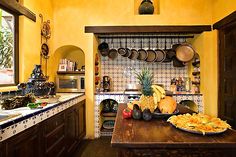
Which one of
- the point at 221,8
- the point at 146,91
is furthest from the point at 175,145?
the point at 221,8

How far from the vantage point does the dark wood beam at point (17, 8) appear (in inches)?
101

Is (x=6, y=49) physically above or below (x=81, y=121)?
above

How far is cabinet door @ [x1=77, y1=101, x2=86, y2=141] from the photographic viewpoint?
3596mm

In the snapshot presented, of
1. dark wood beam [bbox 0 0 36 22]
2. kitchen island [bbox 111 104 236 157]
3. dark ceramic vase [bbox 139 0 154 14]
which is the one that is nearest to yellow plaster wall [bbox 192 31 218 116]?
dark ceramic vase [bbox 139 0 154 14]

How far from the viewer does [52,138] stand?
232 cm

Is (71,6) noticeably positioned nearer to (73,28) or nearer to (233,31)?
(73,28)

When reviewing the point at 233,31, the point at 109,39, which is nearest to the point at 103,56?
the point at 109,39

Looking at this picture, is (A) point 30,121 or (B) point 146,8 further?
(B) point 146,8

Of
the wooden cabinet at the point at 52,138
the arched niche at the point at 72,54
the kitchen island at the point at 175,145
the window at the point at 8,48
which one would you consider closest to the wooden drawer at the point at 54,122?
A: the wooden cabinet at the point at 52,138

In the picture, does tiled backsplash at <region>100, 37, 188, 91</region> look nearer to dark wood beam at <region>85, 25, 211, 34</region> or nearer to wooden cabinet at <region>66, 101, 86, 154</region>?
dark wood beam at <region>85, 25, 211, 34</region>

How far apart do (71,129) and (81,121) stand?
659 mm

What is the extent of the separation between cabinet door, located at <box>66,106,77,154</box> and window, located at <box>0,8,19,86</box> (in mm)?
924

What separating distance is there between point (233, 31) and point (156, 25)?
Result: 1376 millimetres

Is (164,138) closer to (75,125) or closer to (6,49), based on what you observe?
(75,125)
